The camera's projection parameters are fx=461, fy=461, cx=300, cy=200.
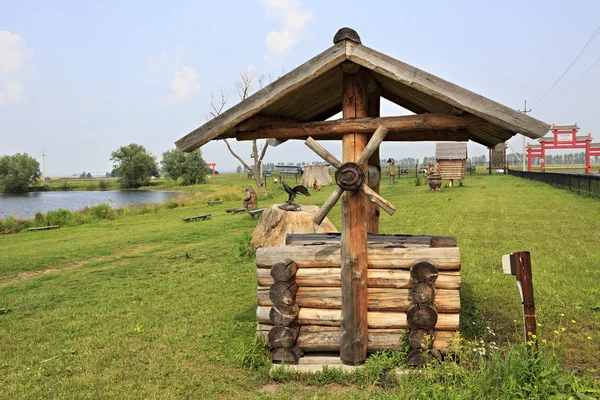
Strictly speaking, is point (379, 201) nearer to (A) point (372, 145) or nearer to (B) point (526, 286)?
(A) point (372, 145)

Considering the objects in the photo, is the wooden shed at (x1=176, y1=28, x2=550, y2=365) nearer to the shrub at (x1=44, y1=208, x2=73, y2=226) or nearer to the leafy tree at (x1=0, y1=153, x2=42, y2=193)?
the shrub at (x1=44, y1=208, x2=73, y2=226)

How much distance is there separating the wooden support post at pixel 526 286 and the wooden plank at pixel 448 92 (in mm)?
1213

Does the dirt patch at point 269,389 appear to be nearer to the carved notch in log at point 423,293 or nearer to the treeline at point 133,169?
the carved notch in log at point 423,293

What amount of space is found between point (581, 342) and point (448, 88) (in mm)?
3411

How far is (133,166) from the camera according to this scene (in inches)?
3041

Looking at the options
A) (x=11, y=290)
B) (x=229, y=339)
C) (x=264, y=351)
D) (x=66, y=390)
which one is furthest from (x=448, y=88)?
(x=11, y=290)

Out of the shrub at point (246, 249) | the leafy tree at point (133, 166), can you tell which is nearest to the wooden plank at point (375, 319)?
the shrub at point (246, 249)

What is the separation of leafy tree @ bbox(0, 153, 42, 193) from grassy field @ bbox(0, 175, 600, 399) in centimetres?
6501

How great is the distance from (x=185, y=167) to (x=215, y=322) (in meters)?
73.9

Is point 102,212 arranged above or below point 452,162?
below

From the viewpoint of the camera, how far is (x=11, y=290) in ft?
32.2

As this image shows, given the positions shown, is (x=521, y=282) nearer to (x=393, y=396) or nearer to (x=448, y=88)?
(x=393, y=396)

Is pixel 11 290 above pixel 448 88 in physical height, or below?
below

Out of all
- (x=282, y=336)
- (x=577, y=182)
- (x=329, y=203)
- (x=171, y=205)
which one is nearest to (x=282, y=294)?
(x=282, y=336)
